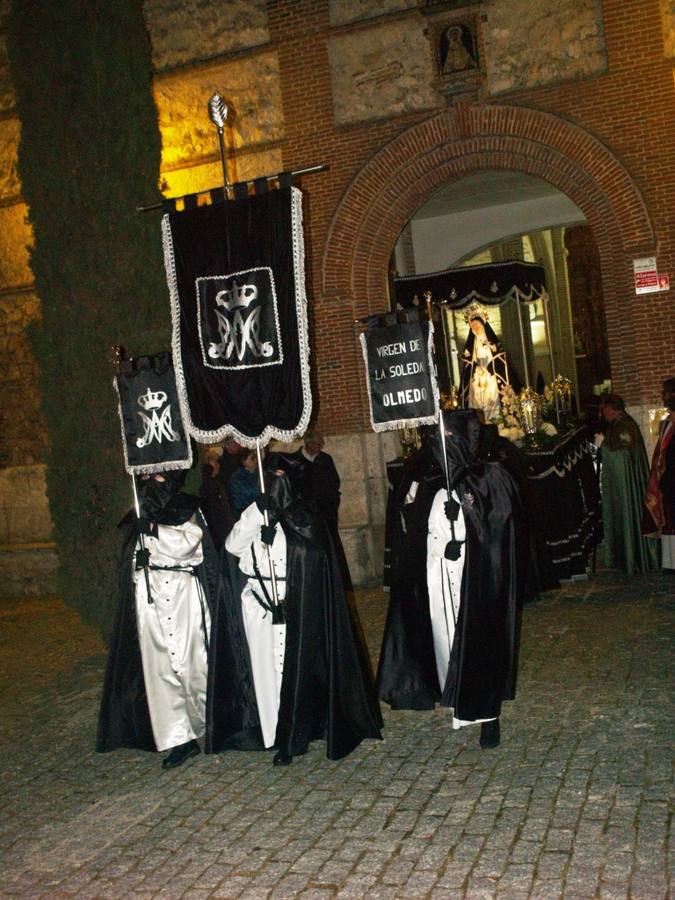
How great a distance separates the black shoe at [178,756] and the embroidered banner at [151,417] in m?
1.76

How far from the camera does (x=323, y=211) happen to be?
38.0ft

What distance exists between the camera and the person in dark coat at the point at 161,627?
6.07 meters

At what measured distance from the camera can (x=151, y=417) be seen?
6535 mm

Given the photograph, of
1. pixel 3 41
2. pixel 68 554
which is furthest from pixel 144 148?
pixel 3 41

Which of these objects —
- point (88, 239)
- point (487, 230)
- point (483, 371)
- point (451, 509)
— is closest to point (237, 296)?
point (451, 509)

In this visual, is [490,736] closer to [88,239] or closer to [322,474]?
[322,474]

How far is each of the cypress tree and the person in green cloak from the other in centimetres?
467

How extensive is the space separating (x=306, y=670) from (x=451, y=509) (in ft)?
4.22

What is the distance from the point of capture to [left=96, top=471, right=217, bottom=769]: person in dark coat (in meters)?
6.07

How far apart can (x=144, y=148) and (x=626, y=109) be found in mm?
5140

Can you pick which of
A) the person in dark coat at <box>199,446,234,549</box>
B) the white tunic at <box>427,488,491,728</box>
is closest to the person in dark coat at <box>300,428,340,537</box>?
the person in dark coat at <box>199,446,234,549</box>

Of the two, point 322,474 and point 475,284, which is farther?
point 475,284

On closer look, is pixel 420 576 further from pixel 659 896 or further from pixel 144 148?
pixel 144 148

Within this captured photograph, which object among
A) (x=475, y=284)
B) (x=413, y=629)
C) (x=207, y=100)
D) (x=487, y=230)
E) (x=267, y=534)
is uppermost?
(x=207, y=100)
